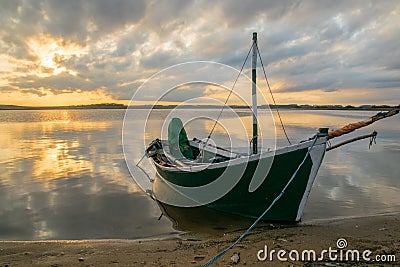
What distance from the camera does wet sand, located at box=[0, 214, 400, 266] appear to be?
534 centimetres

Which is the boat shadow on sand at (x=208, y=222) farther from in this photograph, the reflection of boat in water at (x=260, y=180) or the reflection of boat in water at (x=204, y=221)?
the reflection of boat in water at (x=260, y=180)

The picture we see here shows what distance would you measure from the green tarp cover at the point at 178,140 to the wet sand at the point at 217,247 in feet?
16.5

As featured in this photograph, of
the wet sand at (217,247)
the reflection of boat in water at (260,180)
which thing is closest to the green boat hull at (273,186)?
the reflection of boat in water at (260,180)

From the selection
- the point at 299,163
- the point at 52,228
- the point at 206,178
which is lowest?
the point at 52,228

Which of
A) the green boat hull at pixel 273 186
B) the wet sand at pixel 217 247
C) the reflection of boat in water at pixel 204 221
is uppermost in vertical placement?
the green boat hull at pixel 273 186

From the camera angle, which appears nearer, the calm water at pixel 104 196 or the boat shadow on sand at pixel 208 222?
the boat shadow on sand at pixel 208 222

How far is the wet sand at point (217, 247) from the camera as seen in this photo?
534 cm

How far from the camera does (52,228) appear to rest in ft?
25.5

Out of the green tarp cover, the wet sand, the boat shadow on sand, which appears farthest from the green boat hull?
the green tarp cover

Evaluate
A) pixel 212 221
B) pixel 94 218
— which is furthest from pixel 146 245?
pixel 94 218

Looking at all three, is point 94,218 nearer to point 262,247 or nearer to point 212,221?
point 212,221

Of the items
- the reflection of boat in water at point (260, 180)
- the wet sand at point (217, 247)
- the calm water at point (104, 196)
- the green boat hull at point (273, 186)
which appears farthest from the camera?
the calm water at point (104, 196)

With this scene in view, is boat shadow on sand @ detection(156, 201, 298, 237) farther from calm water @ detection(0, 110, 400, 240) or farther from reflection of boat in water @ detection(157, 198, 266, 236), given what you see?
calm water @ detection(0, 110, 400, 240)

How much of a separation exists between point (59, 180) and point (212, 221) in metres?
7.32
